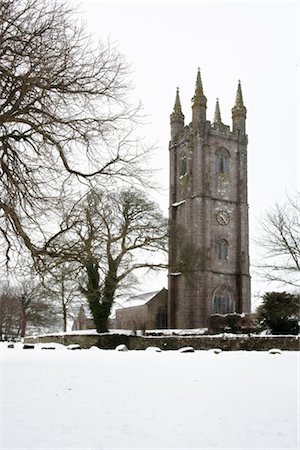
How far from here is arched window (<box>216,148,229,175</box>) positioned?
56.2 m

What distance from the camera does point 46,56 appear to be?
37.6 feet

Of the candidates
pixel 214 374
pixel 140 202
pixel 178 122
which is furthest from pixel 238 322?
pixel 214 374

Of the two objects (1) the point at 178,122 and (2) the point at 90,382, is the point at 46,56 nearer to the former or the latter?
(2) the point at 90,382

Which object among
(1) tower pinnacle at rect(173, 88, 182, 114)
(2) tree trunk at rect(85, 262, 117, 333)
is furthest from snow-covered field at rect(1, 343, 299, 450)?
(1) tower pinnacle at rect(173, 88, 182, 114)

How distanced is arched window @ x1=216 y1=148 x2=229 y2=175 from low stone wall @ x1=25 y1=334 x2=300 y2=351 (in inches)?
1110

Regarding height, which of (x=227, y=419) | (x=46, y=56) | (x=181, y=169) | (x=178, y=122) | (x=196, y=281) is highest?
(x=178, y=122)

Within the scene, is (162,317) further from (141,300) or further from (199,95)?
(199,95)

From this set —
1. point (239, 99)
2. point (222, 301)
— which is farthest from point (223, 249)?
point (239, 99)

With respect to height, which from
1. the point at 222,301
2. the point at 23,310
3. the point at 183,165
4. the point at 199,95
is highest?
the point at 199,95

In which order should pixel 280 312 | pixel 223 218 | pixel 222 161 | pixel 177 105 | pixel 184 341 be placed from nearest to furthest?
1. pixel 280 312
2. pixel 184 341
3. pixel 223 218
4. pixel 222 161
5. pixel 177 105

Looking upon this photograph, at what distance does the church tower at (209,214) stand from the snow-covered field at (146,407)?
1409 inches

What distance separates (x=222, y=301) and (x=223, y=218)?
8.50 meters

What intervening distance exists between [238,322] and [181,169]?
2058 centimetres

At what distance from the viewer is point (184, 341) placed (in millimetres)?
27734
